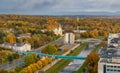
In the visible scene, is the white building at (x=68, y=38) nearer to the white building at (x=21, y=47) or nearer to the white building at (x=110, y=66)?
the white building at (x=21, y=47)

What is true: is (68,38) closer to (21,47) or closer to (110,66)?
(21,47)

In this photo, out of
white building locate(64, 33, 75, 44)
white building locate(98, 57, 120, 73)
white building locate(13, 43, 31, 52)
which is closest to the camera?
white building locate(98, 57, 120, 73)

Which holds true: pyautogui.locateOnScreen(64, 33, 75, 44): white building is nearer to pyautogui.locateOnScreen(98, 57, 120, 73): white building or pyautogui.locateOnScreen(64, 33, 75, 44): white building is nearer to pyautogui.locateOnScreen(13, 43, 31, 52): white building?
pyautogui.locateOnScreen(13, 43, 31, 52): white building

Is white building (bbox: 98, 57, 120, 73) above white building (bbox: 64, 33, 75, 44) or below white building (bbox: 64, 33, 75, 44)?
above

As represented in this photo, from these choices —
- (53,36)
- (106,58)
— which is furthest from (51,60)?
(53,36)

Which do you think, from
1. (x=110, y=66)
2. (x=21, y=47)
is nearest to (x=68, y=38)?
(x=21, y=47)

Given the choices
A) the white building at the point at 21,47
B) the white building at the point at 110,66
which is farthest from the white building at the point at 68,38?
the white building at the point at 110,66

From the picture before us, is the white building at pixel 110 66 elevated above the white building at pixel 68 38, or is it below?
above

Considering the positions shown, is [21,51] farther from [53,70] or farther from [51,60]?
[53,70]

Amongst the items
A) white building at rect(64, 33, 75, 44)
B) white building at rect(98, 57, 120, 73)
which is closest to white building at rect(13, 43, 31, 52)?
white building at rect(64, 33, 75, 44)

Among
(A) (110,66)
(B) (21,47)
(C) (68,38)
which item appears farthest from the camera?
(C) (68,38)

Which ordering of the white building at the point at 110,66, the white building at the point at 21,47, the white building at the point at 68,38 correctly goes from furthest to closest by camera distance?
the white building at the point at 68,38 → the white building at the point at 21,47 → the white building at the point at 110,66

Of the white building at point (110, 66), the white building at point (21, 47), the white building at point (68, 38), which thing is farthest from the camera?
the white building at point (68, 38)
